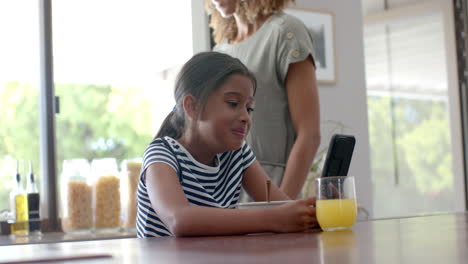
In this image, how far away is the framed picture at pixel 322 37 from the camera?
296 cm

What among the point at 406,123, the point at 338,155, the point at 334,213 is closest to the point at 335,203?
the point at 334,213

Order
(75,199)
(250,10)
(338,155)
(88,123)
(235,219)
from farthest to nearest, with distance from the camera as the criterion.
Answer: (88,123) < (75,199) < (250,10) < (338,155) < (235,219)

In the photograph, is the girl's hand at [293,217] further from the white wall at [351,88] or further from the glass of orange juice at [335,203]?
the white wall at [351,88]

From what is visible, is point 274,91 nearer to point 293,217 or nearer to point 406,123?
point 293,217

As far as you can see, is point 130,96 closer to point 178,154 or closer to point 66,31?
point 66,31

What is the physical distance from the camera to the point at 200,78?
1430 mm

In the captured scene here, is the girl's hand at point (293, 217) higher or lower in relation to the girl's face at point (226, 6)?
lower

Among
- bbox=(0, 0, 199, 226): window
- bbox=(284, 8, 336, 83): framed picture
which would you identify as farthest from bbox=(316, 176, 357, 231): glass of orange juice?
bbox=(284, 8, 336, 83): framed picture

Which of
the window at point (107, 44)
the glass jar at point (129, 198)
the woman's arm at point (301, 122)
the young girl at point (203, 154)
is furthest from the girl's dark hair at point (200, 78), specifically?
the window at point (107, 44)

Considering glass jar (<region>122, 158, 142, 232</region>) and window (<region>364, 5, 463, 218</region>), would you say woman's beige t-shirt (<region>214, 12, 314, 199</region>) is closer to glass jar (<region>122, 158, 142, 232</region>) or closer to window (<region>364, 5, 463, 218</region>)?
glass jar (<region>122, 158, 142, 232</region>)

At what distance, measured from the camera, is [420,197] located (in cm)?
607

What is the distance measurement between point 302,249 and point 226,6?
3.55 feet

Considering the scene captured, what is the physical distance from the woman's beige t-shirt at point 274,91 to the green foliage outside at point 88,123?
849cm

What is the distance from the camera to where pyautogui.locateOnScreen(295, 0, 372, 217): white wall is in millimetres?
3021
